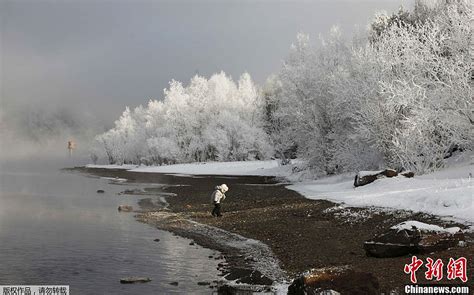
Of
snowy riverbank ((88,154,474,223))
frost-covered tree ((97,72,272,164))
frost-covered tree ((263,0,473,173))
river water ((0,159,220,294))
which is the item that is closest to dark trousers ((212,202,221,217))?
river water ((0,159,220,294))

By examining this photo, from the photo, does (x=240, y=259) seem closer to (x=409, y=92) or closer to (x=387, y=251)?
(x=387, y=251)

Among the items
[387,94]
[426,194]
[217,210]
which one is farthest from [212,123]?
[426,194]

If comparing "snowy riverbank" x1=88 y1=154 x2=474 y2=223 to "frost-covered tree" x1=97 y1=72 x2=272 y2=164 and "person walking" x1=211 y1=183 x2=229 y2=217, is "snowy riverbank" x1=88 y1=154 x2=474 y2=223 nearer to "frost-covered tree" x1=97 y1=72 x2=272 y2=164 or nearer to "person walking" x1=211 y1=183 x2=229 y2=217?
"person walking" x1=211 y1=183 x2=229 y2=217

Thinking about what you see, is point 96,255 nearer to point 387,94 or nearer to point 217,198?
point 217,198

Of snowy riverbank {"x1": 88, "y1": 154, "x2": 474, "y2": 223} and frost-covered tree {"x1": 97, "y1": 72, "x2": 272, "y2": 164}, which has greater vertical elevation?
frost-covered tree {"x1": 97, "y1": 72, "x2": 272, "y2": 164}

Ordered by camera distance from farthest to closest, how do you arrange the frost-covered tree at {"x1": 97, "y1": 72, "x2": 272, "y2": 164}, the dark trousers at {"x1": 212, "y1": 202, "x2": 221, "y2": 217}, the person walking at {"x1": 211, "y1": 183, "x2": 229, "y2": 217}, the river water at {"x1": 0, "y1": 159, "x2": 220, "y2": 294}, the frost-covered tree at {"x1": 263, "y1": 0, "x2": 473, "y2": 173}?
the frost-covered tree at {"x1": 97, "y1": 72, "x2": 272, "y2": 164} → the frost-covered tree at {"x1": 263, "y1": 0, "x2": 473, "y2": 173} → the dark trousers at {"x1": 212, "y1": 202, "x2": 221, "y2": 217} → the person walking at {"x1": 211, "y1": 183, "x2": 229, "y2": 217} → the river water at {"x1": 0, "y1": 159, "x2": 220, "y2": 294}

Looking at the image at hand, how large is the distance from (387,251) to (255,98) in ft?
299

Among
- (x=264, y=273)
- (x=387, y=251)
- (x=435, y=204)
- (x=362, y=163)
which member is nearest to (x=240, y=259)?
(x=264, y=273)

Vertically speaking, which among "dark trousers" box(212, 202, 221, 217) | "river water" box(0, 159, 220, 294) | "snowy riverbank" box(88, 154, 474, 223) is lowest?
"river water" box(0, 159, 220, 294)

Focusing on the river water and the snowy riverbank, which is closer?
the river water

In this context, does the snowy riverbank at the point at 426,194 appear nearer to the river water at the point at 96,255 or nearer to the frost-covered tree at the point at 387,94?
the frost-covered tree at the point at 387,94

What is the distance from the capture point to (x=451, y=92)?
30.7 meters

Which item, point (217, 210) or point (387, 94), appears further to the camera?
point (387, 94)

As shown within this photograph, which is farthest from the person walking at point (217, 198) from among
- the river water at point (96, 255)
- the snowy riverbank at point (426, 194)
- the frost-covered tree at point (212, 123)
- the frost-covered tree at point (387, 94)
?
the frost-covered tree at point (212, 123)
